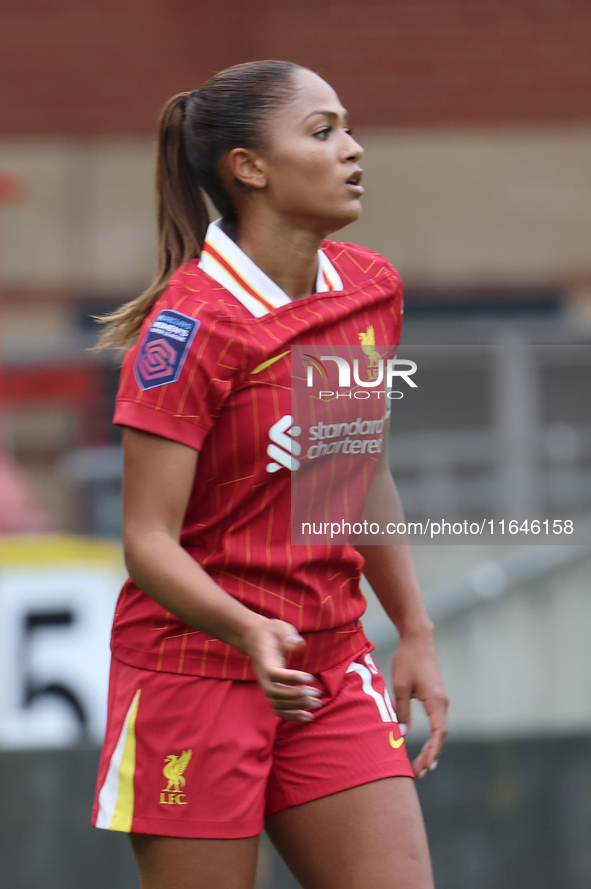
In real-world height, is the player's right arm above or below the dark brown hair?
below

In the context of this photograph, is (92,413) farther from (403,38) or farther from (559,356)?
(403,38)

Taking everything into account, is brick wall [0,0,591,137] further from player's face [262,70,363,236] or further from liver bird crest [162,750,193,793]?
liver bird crest [162,750,193,793]

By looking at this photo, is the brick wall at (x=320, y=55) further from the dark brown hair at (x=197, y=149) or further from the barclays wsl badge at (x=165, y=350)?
the barclays wsl badge at (x=165, y=350)

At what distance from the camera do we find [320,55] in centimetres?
920

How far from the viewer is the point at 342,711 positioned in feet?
5.83

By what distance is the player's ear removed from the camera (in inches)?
68.4

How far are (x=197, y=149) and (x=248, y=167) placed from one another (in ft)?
0.36

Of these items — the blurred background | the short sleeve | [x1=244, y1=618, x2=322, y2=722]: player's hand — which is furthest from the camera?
the blurred background

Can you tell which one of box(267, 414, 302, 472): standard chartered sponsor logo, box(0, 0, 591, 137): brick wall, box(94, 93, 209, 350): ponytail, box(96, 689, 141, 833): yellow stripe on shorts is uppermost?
box(0, 0, 591, 137): brick wall

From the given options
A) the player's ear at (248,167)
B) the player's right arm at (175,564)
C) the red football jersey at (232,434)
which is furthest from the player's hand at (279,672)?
the player's ear at (248,167)

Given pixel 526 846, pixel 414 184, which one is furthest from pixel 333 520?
pixel 414 184

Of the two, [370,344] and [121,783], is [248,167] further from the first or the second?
[121,783]

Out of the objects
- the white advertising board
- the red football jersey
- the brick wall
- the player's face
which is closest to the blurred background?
the white advertising board

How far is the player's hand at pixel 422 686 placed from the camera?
1.87m
